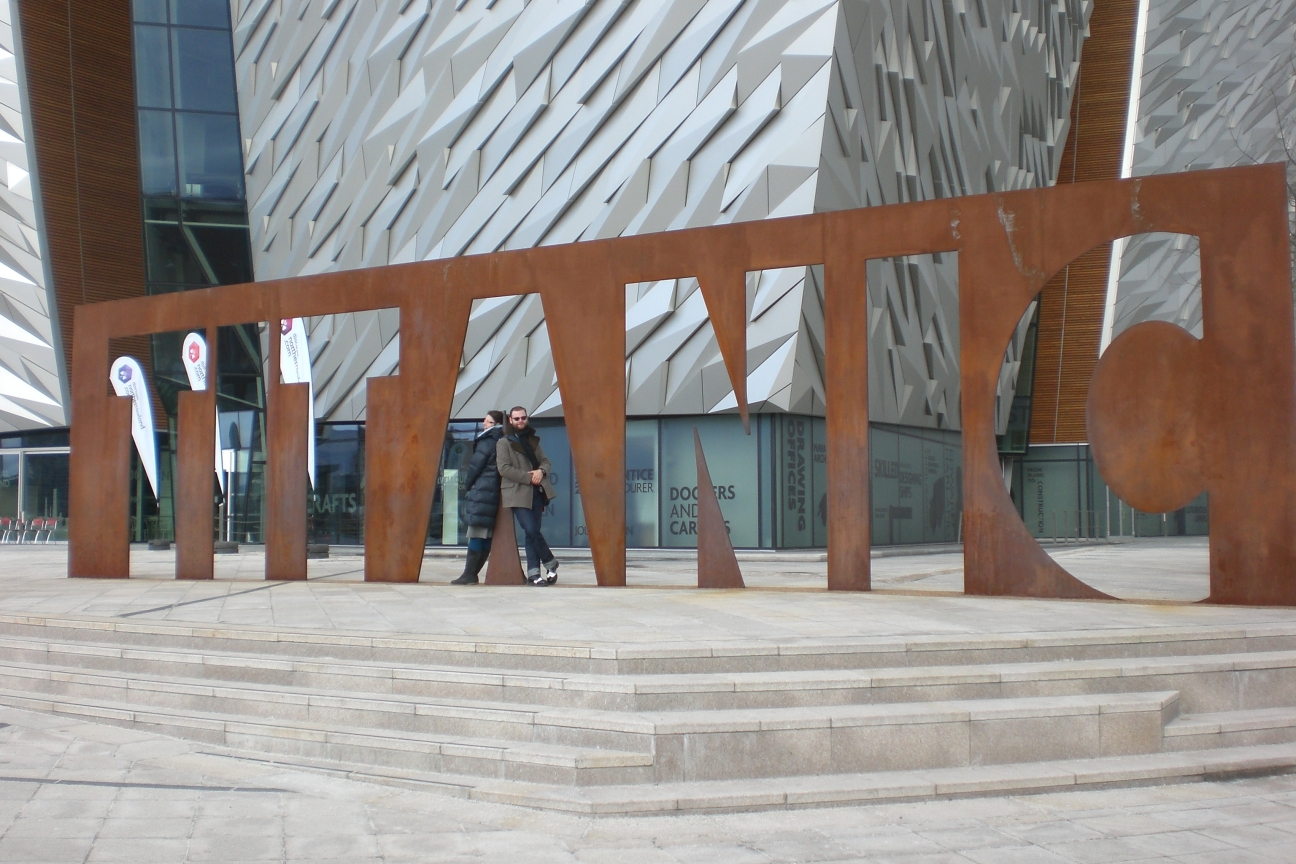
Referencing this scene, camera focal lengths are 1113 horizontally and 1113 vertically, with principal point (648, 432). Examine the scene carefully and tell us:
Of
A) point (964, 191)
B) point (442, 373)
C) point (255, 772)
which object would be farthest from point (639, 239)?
point (964, 191)

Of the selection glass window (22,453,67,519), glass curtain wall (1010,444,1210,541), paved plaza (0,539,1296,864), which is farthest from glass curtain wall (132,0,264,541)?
glass curtain wall (1010,444,1210,541)

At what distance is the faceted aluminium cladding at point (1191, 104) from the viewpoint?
2752 cm

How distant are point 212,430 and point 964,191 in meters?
16.8

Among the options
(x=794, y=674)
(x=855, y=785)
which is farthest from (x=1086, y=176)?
(x=855, y=785)

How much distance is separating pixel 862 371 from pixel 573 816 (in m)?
5.29

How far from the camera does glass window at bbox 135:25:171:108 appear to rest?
83.9 feet

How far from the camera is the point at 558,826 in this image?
4.73 metres

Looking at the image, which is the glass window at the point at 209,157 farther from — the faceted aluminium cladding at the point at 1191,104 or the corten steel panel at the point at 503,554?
the faceted aluminium cladding at the point at 1191,104

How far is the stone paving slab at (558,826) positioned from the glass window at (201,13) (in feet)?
78.8

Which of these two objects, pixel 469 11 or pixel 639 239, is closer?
pixel 639 239

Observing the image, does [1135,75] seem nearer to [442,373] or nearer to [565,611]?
[442,373]

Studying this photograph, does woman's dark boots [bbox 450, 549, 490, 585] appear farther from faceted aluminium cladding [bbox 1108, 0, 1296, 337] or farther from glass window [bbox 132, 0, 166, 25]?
faceted aluminium cladding [bbox 1108, 0, 1296, 337]

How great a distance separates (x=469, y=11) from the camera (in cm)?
2052

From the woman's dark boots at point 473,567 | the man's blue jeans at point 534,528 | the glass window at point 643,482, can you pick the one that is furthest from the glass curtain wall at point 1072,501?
the woman's dark boots at point 473,567
